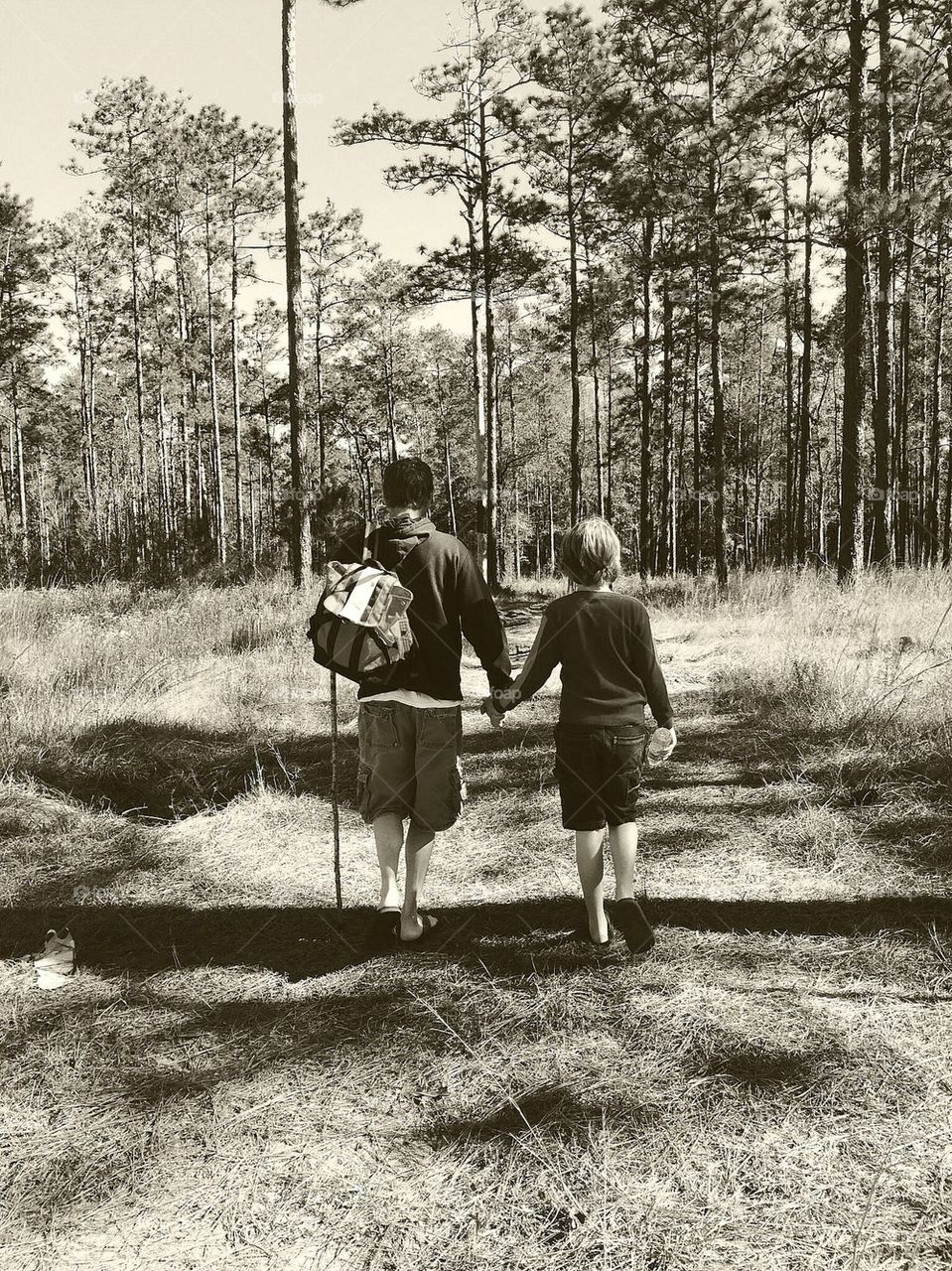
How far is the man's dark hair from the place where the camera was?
11.2ft

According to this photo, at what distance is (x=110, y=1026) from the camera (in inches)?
113

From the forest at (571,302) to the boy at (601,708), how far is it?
1119 mm

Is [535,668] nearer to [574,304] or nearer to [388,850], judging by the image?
[388,850]

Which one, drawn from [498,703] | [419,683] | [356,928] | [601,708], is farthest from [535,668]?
[356,928]

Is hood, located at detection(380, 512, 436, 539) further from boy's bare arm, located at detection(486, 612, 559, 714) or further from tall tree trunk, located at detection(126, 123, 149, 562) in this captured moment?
tall tree trunk, located at detection(126, 123, 149, 562)

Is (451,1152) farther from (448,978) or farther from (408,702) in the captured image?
(408,702)

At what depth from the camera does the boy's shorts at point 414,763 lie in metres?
3.39

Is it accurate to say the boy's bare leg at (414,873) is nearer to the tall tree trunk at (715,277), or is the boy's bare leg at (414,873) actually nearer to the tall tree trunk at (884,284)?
the tall tree trunk at (884,284)

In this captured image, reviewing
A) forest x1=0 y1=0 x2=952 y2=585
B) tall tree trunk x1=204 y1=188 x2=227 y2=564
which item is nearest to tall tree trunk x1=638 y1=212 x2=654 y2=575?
forest x1=0 y1=0 x2=952 y2=585

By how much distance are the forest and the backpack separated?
0.71 m

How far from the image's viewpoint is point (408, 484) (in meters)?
3.41

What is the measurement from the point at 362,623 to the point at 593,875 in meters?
1.31

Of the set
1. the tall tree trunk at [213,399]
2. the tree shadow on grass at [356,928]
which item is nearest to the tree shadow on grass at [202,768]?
the tree shadow on grass at [356,928]

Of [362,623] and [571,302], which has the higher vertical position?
[571,302]
